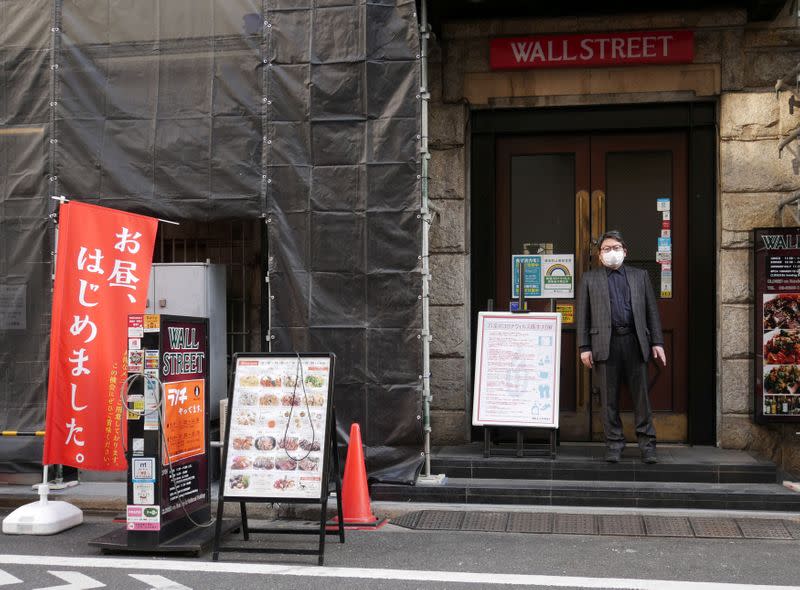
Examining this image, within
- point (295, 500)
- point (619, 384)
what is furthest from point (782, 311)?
point (295, 500)

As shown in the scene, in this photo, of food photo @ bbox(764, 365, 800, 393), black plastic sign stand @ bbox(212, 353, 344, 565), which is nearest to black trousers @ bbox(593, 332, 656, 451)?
food photo @ bbox(764, 365, 800, 393)

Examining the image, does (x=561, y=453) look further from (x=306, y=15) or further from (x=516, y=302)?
(x=306, y=15)

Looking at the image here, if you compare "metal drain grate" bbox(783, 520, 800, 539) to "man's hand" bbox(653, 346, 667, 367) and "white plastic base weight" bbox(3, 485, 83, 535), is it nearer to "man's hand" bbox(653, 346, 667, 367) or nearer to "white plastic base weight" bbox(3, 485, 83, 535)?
"man's hand" bbox(653, 346, 667, 367)

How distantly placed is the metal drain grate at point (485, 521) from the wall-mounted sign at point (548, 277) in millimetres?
2655

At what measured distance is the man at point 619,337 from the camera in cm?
850

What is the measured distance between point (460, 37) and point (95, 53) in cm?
380

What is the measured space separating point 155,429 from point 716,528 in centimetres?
464

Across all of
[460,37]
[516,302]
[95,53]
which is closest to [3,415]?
[95,53]

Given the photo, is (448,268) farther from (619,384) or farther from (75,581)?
(75,581)

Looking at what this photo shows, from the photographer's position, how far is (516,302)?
961cm

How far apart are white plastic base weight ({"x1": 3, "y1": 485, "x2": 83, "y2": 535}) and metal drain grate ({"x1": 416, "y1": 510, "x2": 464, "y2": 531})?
3068 millimetres

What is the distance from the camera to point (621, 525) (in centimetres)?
760

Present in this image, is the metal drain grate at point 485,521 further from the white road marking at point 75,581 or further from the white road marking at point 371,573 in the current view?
the white road marking at point 75,581

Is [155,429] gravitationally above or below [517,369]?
below
